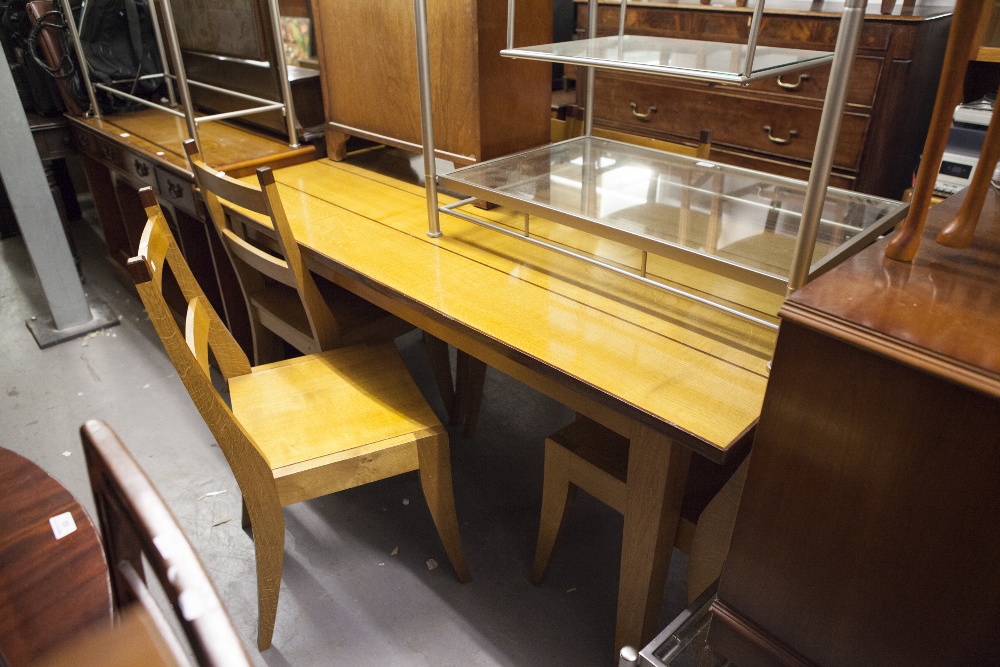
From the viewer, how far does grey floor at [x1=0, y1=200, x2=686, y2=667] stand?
153cm

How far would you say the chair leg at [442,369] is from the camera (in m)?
2.12

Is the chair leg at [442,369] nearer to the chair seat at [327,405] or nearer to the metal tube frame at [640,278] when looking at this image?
the chair seat at [327,405]

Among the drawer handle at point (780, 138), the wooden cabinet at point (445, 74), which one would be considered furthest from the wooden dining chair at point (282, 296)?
the drawer handle at point (780, 138)

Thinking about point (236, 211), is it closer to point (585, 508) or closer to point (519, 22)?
point (519, 22)

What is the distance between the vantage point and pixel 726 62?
3.77 ft

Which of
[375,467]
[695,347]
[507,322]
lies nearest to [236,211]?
[375,467]

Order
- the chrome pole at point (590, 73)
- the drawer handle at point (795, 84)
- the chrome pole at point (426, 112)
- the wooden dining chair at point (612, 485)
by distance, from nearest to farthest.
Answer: the wooden dining chair at point (612, 485) < the chrome pole at point (426, 112) < the chrome pole at point (590, 73) < the drawer handle at point (795, 84)

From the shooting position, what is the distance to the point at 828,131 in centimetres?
88

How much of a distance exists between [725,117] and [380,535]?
6.60 feet

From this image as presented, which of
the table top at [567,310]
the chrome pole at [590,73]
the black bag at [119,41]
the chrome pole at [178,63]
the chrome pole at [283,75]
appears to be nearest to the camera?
the table top at [567,310]

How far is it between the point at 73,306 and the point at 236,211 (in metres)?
1.32

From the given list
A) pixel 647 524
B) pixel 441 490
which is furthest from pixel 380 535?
pixel 647 524

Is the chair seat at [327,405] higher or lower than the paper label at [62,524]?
lower

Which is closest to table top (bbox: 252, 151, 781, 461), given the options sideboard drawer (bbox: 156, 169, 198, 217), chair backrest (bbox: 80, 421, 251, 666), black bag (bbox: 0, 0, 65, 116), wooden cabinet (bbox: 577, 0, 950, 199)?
sideboard drawer (bbox: 156, 169, 198, 217)
